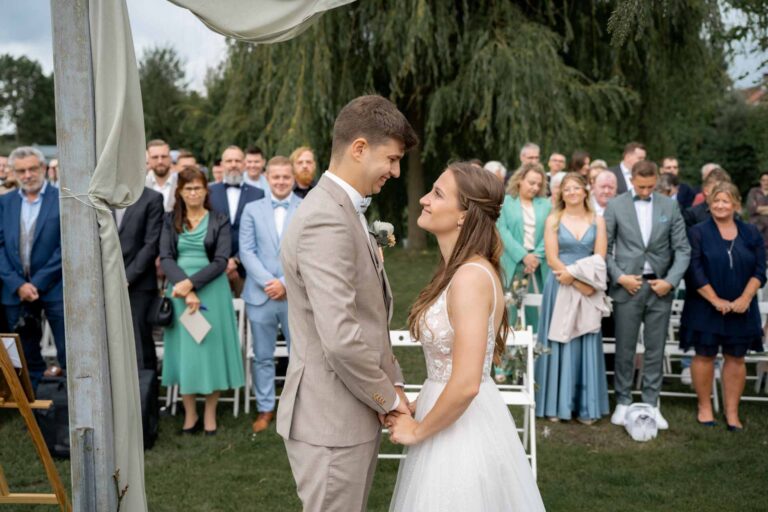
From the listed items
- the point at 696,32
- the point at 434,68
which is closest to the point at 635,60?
the point at 696,32

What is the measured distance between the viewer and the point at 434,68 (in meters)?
14.3

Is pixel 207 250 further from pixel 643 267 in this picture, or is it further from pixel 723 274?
pixel 723 274

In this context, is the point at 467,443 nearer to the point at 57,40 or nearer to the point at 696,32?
the point at 57,40

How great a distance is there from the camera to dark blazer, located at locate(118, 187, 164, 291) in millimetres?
6773

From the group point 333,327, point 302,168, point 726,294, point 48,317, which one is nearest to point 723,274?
point 726,294

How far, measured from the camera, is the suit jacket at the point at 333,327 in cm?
270

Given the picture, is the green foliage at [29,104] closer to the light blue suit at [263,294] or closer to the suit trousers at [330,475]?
the light blue suit at [263,294]

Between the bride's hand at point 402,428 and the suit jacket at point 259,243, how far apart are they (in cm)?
400

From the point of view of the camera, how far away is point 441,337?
3.18 meters

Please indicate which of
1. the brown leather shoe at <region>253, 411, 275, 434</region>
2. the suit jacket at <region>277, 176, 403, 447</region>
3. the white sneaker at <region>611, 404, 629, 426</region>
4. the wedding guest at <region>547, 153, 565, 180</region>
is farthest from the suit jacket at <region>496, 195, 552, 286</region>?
the suit jacket at <region>277, 176, 403, 447</region>

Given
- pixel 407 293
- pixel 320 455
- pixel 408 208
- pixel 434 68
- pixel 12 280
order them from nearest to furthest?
Result: pixel 320 455
pixel 12 280
pixel 407 293
pixel 434 68
pixel 408 208

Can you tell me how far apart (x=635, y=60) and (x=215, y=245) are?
1114 centimetres

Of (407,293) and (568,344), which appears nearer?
(568,344)

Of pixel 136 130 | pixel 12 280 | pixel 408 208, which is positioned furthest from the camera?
pixel 408 208
